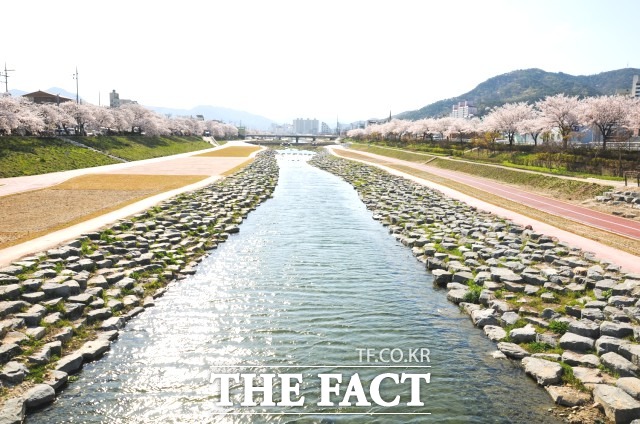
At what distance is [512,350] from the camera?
8.66m

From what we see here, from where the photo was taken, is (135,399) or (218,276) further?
(218,276)

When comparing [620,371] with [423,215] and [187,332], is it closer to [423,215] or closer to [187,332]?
[187,332]

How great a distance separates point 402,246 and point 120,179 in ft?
84.4

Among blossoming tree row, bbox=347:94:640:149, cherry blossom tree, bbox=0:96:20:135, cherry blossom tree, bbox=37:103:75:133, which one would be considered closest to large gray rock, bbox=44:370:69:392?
cherry blossom tree, bbox=0:96:20:135

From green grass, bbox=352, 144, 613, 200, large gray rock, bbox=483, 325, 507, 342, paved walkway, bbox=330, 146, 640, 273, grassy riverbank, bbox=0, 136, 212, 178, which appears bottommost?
large gray rock, bbox=483, 325, 507, 342

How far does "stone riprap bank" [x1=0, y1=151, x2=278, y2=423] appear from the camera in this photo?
24.2 feet

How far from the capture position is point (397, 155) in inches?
2936

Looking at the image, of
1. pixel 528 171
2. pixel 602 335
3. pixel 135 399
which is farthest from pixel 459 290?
pixel 528 171

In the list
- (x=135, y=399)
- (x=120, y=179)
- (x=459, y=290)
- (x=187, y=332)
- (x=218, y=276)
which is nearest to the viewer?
(x=135, y=399)

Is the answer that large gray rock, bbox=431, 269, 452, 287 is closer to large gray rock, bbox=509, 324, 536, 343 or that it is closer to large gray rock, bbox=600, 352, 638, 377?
large gray rock, bbox=509, 324, 536, 343

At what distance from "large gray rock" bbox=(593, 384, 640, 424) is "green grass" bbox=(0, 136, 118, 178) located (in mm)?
39431

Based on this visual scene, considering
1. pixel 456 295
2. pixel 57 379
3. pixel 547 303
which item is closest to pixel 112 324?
pixel 57 379

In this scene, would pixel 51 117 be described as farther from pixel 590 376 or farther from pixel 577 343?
pixel 590 376

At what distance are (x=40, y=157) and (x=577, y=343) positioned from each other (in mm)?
45140
